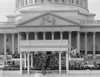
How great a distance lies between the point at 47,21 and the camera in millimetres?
122250

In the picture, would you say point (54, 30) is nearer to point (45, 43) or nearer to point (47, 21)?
point (47, 21)

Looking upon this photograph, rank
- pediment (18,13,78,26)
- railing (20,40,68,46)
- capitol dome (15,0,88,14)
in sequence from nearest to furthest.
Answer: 1. railing (20,40,68,46)
2. pediment (18,13,78,26)
3. capitol dome (15,0,88,14)

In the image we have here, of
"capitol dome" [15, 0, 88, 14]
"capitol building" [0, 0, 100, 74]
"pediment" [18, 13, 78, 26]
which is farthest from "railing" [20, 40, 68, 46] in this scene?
"capitol dome" [15, 0, 88, 14]

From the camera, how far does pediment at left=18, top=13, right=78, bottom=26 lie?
401 ft

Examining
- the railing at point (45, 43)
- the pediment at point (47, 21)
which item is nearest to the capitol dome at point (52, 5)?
the pediment at point (47, 21)

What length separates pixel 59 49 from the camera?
68375mm

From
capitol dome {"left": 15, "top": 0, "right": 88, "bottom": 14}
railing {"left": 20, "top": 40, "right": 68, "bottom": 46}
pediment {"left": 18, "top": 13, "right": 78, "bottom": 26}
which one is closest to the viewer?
railing {"left": 20, "top": 40, "right": 68, "bottom": 46}

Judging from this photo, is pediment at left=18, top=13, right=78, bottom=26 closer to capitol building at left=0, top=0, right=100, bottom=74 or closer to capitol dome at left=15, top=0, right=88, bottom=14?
capitol building at left=0, top=0, right=100, bottom=74

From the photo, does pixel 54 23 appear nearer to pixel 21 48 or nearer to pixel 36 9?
pixel 36 9

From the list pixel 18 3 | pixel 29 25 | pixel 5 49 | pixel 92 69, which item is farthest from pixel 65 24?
pixel 92 69

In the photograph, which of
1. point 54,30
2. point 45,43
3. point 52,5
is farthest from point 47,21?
point 45,43

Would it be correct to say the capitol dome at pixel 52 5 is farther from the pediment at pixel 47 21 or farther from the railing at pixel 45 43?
the railing at pixel 45 43

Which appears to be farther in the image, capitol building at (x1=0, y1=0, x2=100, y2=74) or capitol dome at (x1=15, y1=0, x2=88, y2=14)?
capitol dome at (x1=15, y1=0, x2=88, y2=14)

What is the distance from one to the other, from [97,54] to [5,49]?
3298 cm
